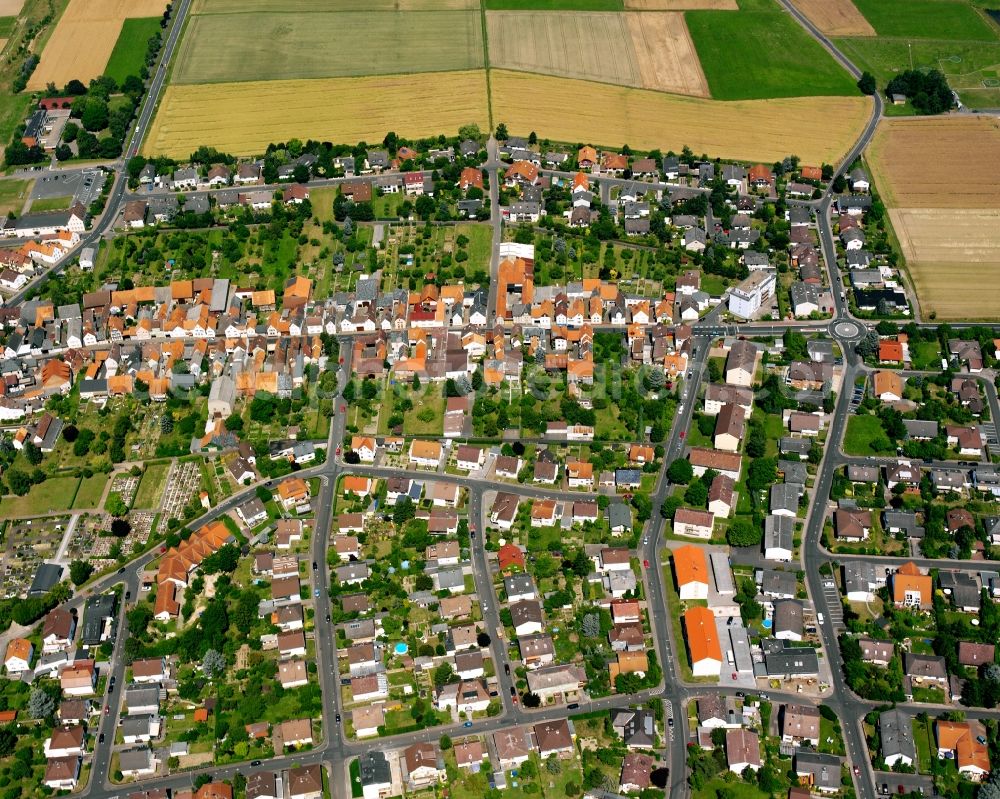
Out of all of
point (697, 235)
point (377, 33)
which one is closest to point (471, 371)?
point (697, 235)

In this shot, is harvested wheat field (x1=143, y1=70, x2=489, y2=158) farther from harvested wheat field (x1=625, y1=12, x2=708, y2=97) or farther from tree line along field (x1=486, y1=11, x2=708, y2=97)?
harvested wheat field (x1=625, y1=12, x2=708, y2=97)

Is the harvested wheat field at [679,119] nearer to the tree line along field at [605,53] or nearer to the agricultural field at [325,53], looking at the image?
the tree line along field at [605,53]

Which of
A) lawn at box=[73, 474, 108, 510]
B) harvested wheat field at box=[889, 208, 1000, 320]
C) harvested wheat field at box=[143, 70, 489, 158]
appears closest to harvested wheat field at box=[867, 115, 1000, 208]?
harvested wheat field at box=[889, 208, 1000, 320]

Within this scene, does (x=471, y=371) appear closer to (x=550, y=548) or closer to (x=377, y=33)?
(x=550, y=548)

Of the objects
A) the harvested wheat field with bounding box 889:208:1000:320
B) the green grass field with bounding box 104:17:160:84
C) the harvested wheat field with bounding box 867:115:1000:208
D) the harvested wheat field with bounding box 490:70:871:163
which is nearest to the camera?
the harvested wheat field with bounding box 889:208:1000:320

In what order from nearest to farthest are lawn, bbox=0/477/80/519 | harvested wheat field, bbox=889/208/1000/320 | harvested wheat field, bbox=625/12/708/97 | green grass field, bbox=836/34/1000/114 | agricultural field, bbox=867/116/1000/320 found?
lawn, bbox=0/477/80/519 < harvested wheat field, bbox=889/208/1000/320 < agricultural field, bbox=867/116/1000/320 < green grass field, bbox=836/34/1000/114 < harvested wheat field, bbox=625/12/708/97
